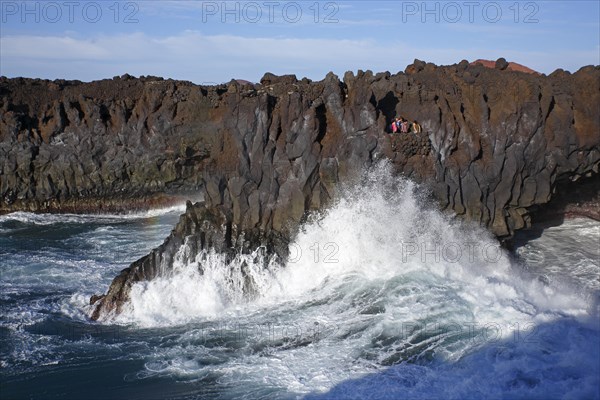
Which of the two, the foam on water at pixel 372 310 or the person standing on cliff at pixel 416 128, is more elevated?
the person standing on cliff at pixel 416 128

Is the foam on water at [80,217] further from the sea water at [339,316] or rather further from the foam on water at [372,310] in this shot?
the foam on water at [372,310]

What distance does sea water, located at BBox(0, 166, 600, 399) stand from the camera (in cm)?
680

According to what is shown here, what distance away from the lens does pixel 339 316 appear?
858 cm

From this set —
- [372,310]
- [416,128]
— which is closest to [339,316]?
[372,310]

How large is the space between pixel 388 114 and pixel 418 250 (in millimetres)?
2378

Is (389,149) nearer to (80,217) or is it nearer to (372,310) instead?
(372,310)

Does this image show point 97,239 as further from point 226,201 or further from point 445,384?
point 445,384

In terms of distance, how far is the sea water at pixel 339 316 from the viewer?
6.80m

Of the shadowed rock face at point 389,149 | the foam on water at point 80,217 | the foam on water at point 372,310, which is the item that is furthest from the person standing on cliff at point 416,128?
the foam on water at point 80,217

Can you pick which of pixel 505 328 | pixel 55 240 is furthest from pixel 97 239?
pixel 505 328

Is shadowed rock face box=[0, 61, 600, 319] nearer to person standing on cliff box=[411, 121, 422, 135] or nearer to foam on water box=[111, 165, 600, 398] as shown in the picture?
person standing on cliff box=[411, 121, 422, 135]

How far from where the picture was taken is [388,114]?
11.2m

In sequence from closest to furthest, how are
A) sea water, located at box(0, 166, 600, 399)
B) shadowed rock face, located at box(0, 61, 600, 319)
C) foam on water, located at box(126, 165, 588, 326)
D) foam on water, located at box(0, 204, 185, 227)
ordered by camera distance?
sea water, located at box(0, 166, 600, 399) < foam on water, located at box(126, 165, 588, 326) < shadowed rock face, located at box(0, 61, 600, 319) < foam on water, located at box(0, 204, 185, 227)

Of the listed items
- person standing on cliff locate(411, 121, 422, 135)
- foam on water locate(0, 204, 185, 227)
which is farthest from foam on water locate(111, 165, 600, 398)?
foam on water locate(0, 204, 185, 227)
